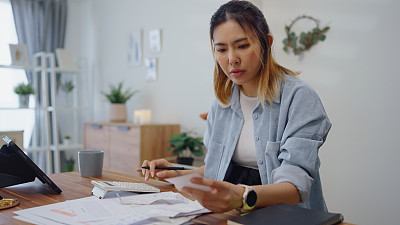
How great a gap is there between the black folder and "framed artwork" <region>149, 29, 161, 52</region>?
3.25 m

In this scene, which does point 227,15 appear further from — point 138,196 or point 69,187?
point 69,187

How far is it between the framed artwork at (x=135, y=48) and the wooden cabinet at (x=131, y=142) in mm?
868

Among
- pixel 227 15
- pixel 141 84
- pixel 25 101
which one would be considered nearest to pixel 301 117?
pixel 227 15

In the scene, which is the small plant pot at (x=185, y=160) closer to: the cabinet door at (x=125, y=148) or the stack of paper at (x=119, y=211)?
the cabinet door at (x=125, y=148)

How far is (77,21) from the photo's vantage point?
4.98 metres

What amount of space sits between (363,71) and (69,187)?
6.88 feet

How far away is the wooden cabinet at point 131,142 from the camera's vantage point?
3.29 m

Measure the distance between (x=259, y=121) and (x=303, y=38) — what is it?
5.37 feet

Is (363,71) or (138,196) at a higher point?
(363,71)

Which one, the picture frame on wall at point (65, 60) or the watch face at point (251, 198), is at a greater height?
the picture frame on wall at point (65, 60)

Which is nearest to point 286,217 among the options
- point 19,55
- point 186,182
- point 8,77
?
point 186,182

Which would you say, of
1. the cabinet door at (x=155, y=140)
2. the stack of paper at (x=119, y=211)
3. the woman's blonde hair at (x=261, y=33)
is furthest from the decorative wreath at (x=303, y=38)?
the stack of paper at (x=119, y=211)

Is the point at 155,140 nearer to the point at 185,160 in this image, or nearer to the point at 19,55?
the point at 185,160

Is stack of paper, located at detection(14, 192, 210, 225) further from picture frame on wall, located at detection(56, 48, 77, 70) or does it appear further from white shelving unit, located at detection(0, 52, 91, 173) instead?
picture frame on wall, located at detection(56, 48, 77, 70)
